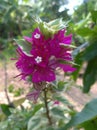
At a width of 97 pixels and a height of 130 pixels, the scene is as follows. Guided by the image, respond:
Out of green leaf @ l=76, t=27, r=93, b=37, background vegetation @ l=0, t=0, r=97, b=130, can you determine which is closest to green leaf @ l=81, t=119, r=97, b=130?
background vegetation @ l=0, t=0, r=97, b=130

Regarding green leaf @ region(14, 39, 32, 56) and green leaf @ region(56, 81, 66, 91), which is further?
green leaf @ region(56, 81, 66, 91)

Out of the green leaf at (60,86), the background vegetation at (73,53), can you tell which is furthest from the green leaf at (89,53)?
the green leaf at (60,86)

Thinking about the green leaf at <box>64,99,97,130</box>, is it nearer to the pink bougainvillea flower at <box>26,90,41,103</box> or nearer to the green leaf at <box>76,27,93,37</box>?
the pink bougainvillea flower at <box>26,90,41,103</box>

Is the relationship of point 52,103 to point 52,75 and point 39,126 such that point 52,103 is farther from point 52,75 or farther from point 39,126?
point 52,75

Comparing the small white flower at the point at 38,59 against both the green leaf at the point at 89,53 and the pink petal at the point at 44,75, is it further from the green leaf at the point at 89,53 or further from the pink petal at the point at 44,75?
the green leaf at the point at 89,53

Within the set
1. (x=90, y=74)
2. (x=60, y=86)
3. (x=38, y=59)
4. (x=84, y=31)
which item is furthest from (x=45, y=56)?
(x=90, y=74)
